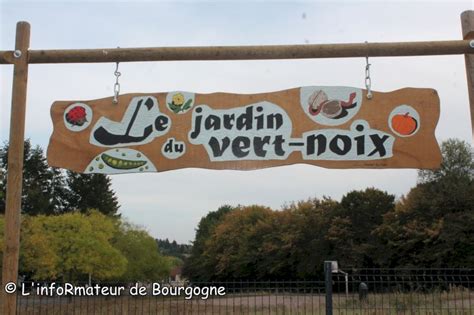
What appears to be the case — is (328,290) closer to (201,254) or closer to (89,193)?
(201,254)

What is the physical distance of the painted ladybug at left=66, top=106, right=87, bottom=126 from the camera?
5441 mm

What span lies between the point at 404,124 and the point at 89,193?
236 feet

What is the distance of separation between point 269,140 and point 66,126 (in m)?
2.10

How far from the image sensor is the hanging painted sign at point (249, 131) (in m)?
5.18

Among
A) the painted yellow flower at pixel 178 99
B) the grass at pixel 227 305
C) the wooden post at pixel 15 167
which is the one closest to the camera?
the wooden post at pixel 15 167

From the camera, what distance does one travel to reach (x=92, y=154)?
17.6 ft

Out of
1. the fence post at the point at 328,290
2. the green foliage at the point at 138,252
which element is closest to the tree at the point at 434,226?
the green foliage at the point at 138,252

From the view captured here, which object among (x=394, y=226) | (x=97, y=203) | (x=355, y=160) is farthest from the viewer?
(x=97, y=203)

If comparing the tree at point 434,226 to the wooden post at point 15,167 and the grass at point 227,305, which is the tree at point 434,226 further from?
the wooden post at point 15,167

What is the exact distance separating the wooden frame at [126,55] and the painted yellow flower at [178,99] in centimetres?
37

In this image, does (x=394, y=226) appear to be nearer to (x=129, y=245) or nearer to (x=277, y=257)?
(x=277, y=257)

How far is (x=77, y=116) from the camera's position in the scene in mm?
5461

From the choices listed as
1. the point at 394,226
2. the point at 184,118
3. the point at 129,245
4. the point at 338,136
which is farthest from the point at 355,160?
the point at 129,245

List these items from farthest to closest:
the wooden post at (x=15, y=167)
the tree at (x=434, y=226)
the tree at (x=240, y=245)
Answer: the tree at (x=240, y=245)
the tree at (x=434, y=226)
the wooden post at (x=15, y=167)
